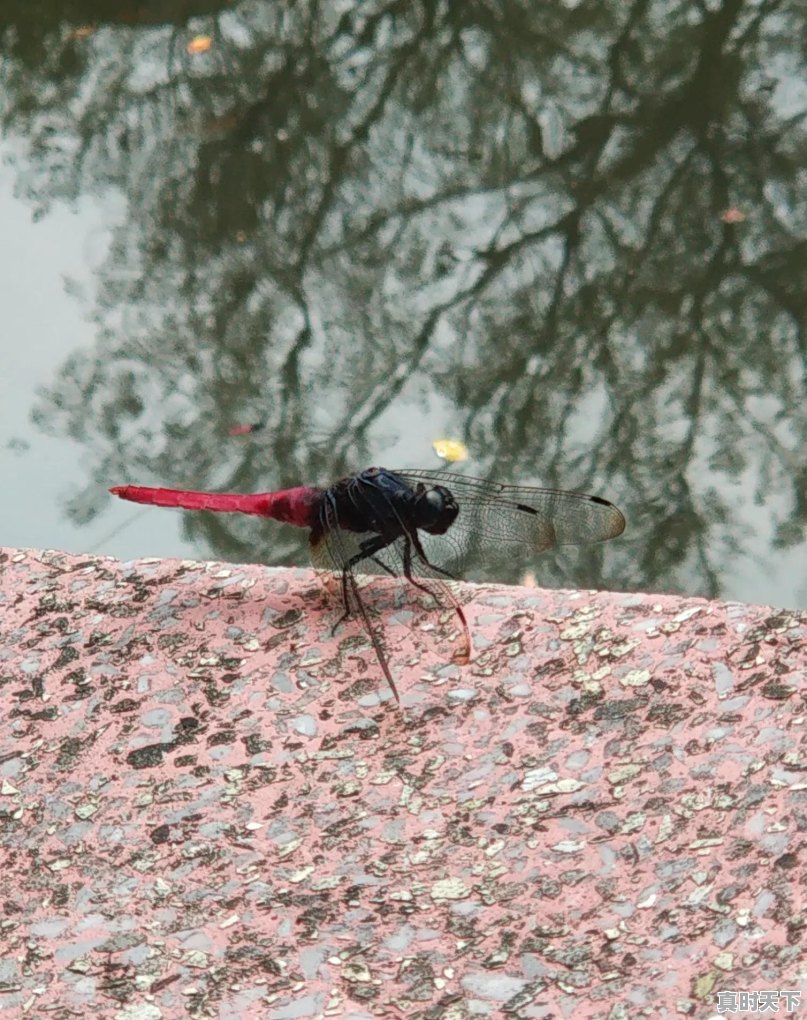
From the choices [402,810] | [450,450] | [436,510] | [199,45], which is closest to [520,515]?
[436,510]

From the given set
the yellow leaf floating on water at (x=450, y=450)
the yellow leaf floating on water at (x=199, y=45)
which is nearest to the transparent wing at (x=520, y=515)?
the yellow leaf floating on water at (x=450, y=450)

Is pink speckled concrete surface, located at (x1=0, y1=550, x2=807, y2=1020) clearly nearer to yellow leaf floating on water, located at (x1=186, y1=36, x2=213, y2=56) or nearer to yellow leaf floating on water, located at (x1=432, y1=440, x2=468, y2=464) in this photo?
yellow leaf floating on water, located at (x1=432, y1=440, x2=468, y2=464)

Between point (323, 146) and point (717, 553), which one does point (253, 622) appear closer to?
point (717, 553)

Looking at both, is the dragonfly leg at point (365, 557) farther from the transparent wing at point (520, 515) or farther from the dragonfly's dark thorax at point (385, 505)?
the transparent wing at point (520, 515)

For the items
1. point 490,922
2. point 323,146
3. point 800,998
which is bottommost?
point 800,998

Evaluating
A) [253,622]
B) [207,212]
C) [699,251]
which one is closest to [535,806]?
[253,622]

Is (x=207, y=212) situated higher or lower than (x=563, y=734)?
higher
